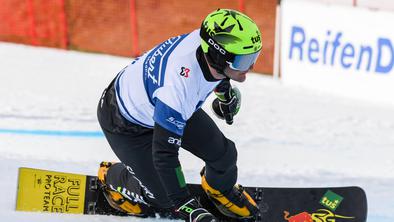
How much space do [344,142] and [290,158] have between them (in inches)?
33.0

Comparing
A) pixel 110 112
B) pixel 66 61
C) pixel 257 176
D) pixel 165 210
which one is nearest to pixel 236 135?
pixel 257 176

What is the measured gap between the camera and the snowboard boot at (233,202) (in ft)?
16.5

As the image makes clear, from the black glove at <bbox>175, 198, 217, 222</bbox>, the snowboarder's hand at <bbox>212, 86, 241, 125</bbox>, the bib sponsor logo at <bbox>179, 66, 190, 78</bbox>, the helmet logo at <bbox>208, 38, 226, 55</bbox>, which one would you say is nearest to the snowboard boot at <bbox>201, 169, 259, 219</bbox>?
the snowboarder's hand at <bbox>212, 86, 241, 125</bbox>

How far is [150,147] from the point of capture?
464 cm

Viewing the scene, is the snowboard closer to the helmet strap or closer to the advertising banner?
the helmet strap

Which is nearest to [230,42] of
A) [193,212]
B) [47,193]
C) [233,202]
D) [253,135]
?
[193,212]

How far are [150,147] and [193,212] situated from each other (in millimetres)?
677

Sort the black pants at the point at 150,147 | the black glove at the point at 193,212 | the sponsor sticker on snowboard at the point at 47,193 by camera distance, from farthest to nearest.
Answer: the sponsor sticker on snowboard at the point at 47,193
the black pants at the point at 150,147
the black glove at the point at 193,212

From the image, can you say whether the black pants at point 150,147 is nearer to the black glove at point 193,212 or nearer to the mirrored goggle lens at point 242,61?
the black glove at point 193,212

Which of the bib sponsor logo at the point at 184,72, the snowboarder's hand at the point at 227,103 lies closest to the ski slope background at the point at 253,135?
the snowboarder's hand at the point at 227,103

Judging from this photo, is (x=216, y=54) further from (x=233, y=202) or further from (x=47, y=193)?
(x=47, y=193)

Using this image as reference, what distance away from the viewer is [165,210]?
5.10 m

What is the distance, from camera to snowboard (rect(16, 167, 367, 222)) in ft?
16.5

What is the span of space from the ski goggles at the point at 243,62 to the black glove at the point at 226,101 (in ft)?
2.62
